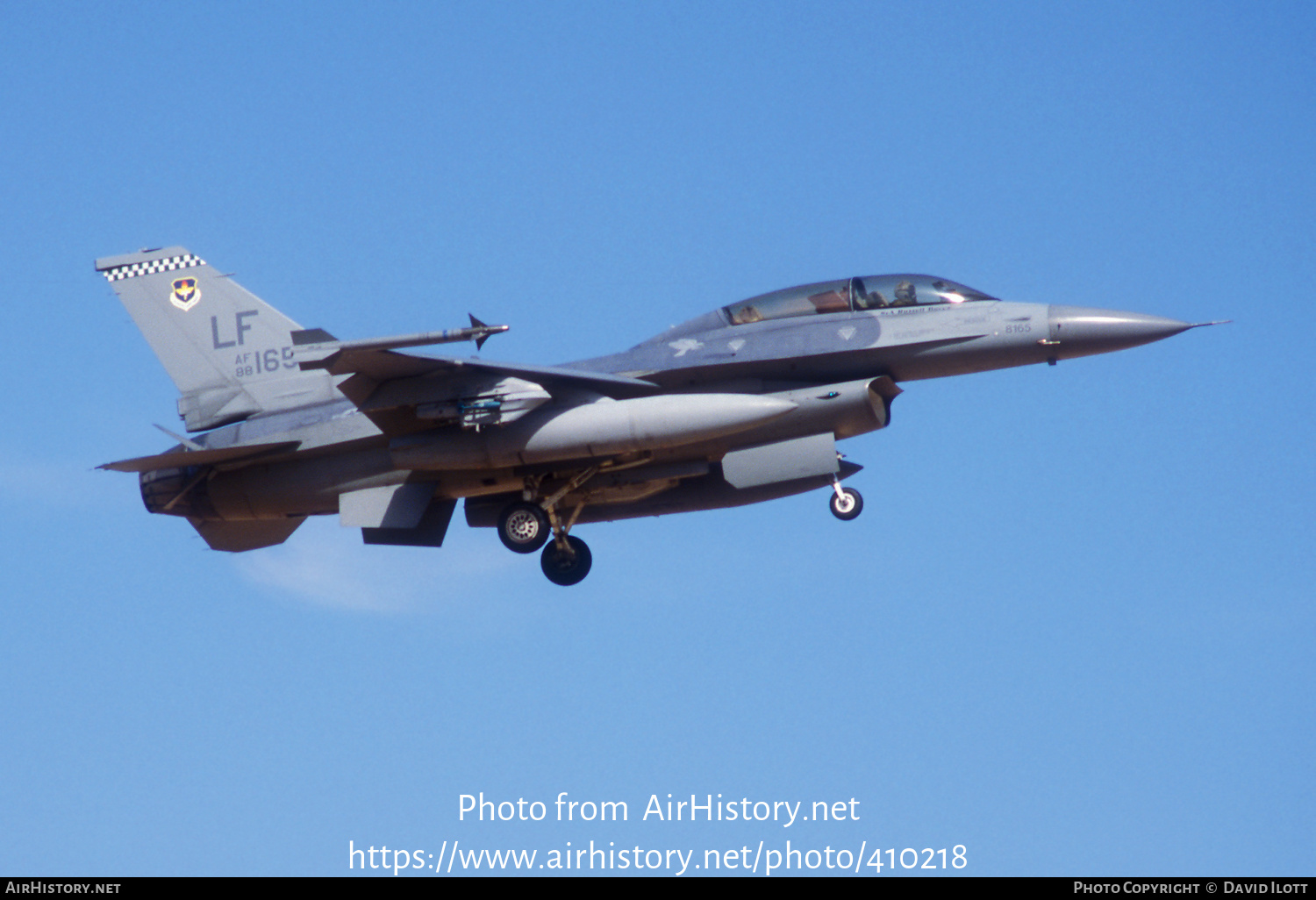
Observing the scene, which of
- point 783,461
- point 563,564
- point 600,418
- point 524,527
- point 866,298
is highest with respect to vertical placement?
point 866,298

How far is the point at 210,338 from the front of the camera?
19.4 metres

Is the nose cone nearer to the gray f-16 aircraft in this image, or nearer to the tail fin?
the gray f-16 aircraft

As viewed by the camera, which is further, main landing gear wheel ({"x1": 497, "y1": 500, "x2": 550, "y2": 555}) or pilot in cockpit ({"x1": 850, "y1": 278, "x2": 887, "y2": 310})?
main landing gear wheel ({"x1": 497, "y1": 500, "x2": 550, "y2": 555})

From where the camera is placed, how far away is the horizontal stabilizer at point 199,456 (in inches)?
698

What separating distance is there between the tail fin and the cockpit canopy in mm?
5547

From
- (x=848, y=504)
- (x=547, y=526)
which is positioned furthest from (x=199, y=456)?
(x=848, y=504)

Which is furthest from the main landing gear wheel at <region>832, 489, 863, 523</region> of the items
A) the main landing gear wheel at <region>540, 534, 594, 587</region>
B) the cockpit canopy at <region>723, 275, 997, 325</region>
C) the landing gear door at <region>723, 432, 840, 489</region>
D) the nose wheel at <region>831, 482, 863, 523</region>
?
the main landing gear wheel at <region>540, 534, 594, 587</region>

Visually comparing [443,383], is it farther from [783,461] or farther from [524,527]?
[783,461]

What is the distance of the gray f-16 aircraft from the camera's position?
16750mm

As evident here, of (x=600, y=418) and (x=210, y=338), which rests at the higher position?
(x=210, y=338)

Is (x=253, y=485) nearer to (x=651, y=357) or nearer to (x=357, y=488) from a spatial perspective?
(x=357, y=488)

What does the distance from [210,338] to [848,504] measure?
845 centimetres

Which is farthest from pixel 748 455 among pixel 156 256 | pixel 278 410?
pixel 156 256

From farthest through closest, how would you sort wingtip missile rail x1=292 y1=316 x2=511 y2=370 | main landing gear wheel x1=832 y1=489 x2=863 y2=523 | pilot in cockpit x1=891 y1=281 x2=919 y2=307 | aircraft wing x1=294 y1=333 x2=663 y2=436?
pilot in cockpit x1=891 y1=281 x2=919 y2=307
main landing gear wheel x1=832 y1=489 x2=863 y2=523
aircraft wing x1=294 y1=333 x2=663 y2=436
wingtip missile rail x1=292 y1=316 x2=511 y2=370
